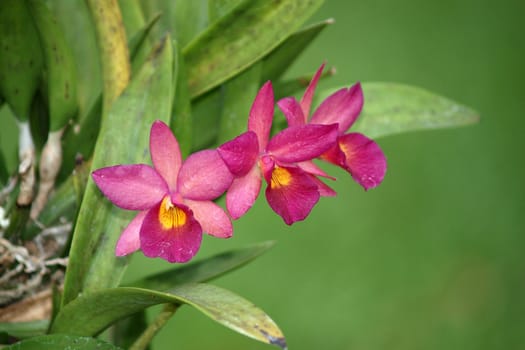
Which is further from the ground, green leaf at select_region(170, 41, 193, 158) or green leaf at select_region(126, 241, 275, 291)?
green leaf at select_region(170, 41, 193, 158)

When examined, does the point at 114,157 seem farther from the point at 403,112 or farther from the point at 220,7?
the point at 403,112

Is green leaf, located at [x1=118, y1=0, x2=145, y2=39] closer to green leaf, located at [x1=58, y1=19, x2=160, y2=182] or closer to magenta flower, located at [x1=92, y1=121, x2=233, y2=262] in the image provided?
green leaf, located at [x1=58, y1=19, x2=160, y2=182]

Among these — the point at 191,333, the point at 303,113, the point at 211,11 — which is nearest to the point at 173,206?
the point at 303,113

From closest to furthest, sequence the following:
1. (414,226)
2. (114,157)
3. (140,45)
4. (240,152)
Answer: (240,152)
(114,157)
(140,45)
(414,226)

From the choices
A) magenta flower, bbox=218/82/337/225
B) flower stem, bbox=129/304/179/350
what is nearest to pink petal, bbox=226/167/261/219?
magenta flower, bbox=218/82/337/225

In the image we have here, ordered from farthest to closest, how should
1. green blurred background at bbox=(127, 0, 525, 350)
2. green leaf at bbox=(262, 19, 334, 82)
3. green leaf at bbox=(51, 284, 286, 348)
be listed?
green blurred background at bbox=(127, 0, 525, 350) → green leaf at bbox=(262, 19, 334, 82) → green leaf at bbox=(51, 284, 286, 348)

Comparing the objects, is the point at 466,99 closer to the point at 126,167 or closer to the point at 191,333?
the point at 191,333

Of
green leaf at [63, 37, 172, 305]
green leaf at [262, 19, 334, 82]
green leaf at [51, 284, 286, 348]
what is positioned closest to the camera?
green leaf at [51, 284, 286, 348]

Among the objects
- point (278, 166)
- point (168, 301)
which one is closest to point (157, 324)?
point (168, 301)
